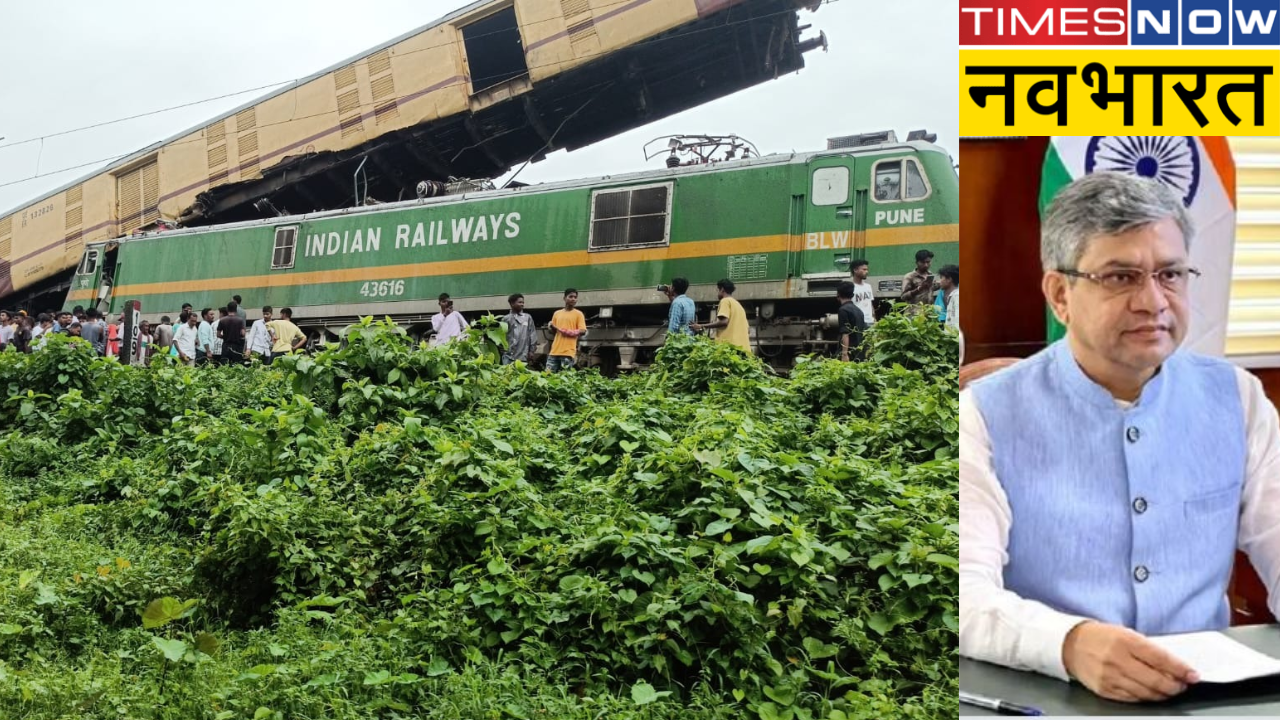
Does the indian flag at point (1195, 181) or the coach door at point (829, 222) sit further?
the coach door at point (829, 222)

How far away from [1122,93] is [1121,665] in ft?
3.28

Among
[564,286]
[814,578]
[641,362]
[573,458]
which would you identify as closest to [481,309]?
[564,286]

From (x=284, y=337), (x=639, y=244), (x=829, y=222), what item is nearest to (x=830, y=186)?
(x=829, y=222)

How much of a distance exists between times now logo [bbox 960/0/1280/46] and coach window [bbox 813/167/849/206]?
8543 mm

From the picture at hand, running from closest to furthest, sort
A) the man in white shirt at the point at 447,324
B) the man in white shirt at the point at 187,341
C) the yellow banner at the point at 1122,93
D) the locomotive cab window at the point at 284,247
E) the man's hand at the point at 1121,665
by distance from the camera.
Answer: the man's hand at the point at 1121,665 < the yellow banner at the point at 1122,93 < the man in white shirt at the point at 447,324 < the man in white shirt at the point at 187,341 < the locomotive cab window at the point at 284,247

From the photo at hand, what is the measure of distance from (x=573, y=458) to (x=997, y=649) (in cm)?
377

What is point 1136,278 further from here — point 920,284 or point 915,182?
point 915,182

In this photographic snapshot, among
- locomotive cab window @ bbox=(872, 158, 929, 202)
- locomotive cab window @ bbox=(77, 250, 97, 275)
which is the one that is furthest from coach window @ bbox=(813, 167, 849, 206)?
locomotive cab window @ bbox=(77, 250, 97, 275)

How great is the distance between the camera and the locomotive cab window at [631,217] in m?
11.4

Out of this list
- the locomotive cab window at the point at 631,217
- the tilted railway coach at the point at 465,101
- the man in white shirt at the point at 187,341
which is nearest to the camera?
the locomotive cab window at the point at 631,217

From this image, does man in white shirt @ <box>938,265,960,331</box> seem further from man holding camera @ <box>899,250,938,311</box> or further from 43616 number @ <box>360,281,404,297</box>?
43616 number @ <box>360,281,404,297</box>

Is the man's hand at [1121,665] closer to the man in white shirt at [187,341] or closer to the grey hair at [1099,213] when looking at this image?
the grey hair at [1099,213]

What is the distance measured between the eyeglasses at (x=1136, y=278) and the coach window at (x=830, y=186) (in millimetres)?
8802

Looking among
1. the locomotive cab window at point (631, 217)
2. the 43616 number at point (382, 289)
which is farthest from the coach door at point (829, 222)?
the 43616 number at point (382, 289)
